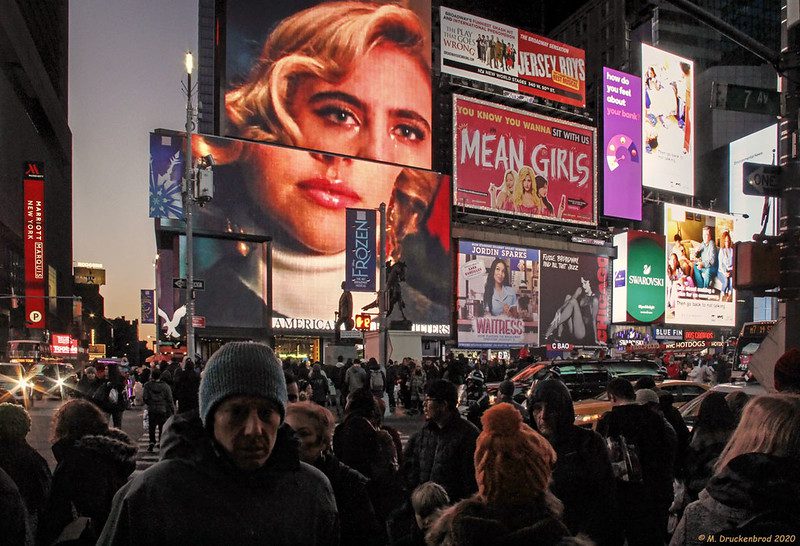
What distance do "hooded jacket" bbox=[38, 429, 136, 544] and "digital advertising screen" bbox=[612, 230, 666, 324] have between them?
6818cm

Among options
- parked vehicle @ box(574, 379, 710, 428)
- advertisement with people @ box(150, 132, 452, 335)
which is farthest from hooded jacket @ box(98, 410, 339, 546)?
advertisement with people @ box(150, 132, 452, 335)

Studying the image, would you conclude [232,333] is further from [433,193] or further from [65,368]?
[433,193]

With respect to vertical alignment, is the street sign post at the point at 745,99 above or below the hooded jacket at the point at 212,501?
above

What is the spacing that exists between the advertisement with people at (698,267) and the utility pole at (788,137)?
217ft

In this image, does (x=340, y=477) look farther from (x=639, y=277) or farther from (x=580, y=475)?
(x=639, y=277)

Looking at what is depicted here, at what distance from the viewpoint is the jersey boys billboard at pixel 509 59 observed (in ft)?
205

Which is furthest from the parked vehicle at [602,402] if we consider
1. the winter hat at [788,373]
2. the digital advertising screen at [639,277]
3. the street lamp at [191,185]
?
the digital advertising screen at [639,277]

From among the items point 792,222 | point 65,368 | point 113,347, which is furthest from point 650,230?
point 113,347

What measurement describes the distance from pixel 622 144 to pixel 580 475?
6990 cm

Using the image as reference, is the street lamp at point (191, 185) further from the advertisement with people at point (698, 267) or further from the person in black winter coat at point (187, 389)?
the advertisement with people at point (698, 267)

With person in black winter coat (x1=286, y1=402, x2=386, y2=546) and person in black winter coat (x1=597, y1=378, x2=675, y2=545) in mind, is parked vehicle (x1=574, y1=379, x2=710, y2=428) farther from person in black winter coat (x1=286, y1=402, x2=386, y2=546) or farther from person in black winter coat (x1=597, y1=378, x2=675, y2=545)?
person in black winter coat (x1=286, y1=402, x2=386, y2=546)

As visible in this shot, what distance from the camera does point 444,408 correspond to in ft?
18.2

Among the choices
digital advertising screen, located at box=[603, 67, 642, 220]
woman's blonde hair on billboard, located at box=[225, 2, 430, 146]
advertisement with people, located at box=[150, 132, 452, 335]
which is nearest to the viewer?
advertisement with people, located at box=[150, 132, 452, 335]

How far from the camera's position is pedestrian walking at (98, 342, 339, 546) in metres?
1.92
